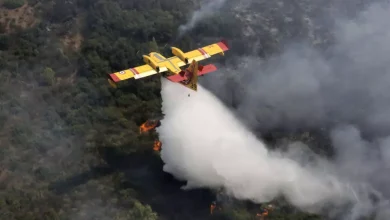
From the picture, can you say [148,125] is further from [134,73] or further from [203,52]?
[203,52]

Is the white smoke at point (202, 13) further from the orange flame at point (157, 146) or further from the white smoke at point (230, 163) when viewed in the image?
the orange flame at point (157, 146)

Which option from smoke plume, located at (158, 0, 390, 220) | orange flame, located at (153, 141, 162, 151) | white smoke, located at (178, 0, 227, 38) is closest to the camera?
smoke plume, located at (158, 0, 390, 220)

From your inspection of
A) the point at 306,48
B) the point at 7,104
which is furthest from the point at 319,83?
the point at 7,104

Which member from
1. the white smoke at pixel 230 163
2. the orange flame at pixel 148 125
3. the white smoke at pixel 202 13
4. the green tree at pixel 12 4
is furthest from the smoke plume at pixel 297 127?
the green tree at pixel 12 4

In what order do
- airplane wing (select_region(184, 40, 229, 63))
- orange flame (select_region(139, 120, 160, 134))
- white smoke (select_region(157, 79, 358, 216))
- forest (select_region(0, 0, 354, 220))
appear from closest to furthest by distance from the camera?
1. forest (select_region(0, 0, 354, 220))
2. white smoke (select_region(157, 79, 358, 216))
3. orange flame (select_region(139, 120, 160, 134))
4. airplane wing (select_region(184, 40, 229, 63))

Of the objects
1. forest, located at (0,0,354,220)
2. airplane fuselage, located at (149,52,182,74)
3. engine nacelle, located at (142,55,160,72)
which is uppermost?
airplane fuselage, located at (149,52,182,74)

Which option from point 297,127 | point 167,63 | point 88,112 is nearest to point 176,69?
point 167,63

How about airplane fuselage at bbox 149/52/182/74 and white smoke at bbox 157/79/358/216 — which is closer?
white smoke at bbox 157/79/358/216

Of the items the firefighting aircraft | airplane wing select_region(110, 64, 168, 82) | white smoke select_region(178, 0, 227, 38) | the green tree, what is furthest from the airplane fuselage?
the green tree

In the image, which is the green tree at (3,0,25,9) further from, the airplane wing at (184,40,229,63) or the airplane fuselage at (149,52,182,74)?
the airplane wing at (184,40,229,63)
